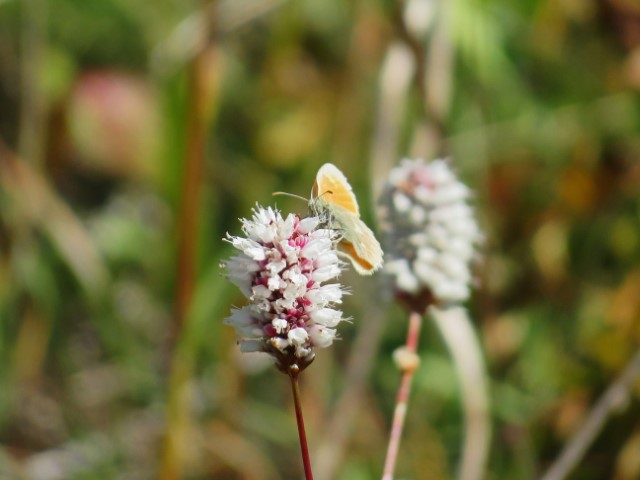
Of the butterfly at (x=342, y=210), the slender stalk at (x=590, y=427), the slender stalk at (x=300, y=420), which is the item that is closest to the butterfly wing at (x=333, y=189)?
the butterfly at (x=342, y=210)

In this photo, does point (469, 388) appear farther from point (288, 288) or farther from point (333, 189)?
point (288, 288)

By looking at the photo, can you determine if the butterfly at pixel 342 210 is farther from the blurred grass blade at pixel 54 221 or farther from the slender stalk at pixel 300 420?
the blurred grass blade at pixel 54 221

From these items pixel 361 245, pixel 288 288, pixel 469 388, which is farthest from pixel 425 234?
pixel 469 388

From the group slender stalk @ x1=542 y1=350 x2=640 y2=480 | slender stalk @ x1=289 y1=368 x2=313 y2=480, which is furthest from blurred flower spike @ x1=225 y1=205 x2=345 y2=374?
slender stalk @ x1=542 y1=350 x2=640 y2=480

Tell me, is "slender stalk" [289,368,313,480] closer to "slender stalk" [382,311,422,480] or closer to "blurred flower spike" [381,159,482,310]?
"slender stalk" [382,311,422,480]

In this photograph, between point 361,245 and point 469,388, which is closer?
point 361,245

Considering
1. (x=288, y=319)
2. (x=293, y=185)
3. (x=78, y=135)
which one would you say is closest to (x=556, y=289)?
(x=293, y=185)

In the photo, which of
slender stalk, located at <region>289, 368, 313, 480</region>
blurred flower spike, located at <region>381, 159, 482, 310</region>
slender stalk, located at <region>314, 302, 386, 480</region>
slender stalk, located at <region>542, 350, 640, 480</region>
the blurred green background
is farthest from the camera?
the blurred green background
